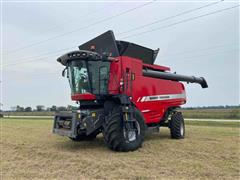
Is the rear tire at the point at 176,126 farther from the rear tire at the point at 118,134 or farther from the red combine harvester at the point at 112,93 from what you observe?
the rear tire at the point at 118,134

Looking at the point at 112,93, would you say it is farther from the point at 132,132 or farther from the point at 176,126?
the point at 176,126

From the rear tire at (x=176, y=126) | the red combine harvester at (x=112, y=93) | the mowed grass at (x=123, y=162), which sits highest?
the red combine harvester at (x=112, y=93)

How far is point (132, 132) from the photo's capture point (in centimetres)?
788

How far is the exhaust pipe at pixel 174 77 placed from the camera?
384 inches

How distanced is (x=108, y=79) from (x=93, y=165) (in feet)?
10.2

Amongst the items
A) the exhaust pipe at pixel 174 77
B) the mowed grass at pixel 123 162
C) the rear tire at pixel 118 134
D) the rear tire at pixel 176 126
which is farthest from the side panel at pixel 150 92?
the mowed grass at pixel 123 162

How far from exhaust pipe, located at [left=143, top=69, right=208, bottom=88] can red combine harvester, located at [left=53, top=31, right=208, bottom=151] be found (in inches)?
2.5

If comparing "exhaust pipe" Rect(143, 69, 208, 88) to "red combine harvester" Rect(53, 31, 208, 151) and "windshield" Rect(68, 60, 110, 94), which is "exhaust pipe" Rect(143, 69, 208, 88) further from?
"windshield" Rect(68, 60, 110, 94)

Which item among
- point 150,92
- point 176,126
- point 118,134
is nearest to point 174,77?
point 176,126

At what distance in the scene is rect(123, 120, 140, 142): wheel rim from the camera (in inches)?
298

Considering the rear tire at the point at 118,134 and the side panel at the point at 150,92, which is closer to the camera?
the rear tire at the point at 118,134

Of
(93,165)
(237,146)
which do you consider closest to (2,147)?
(93,165)

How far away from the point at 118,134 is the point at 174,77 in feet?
15.4

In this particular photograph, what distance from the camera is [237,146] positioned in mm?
7875
